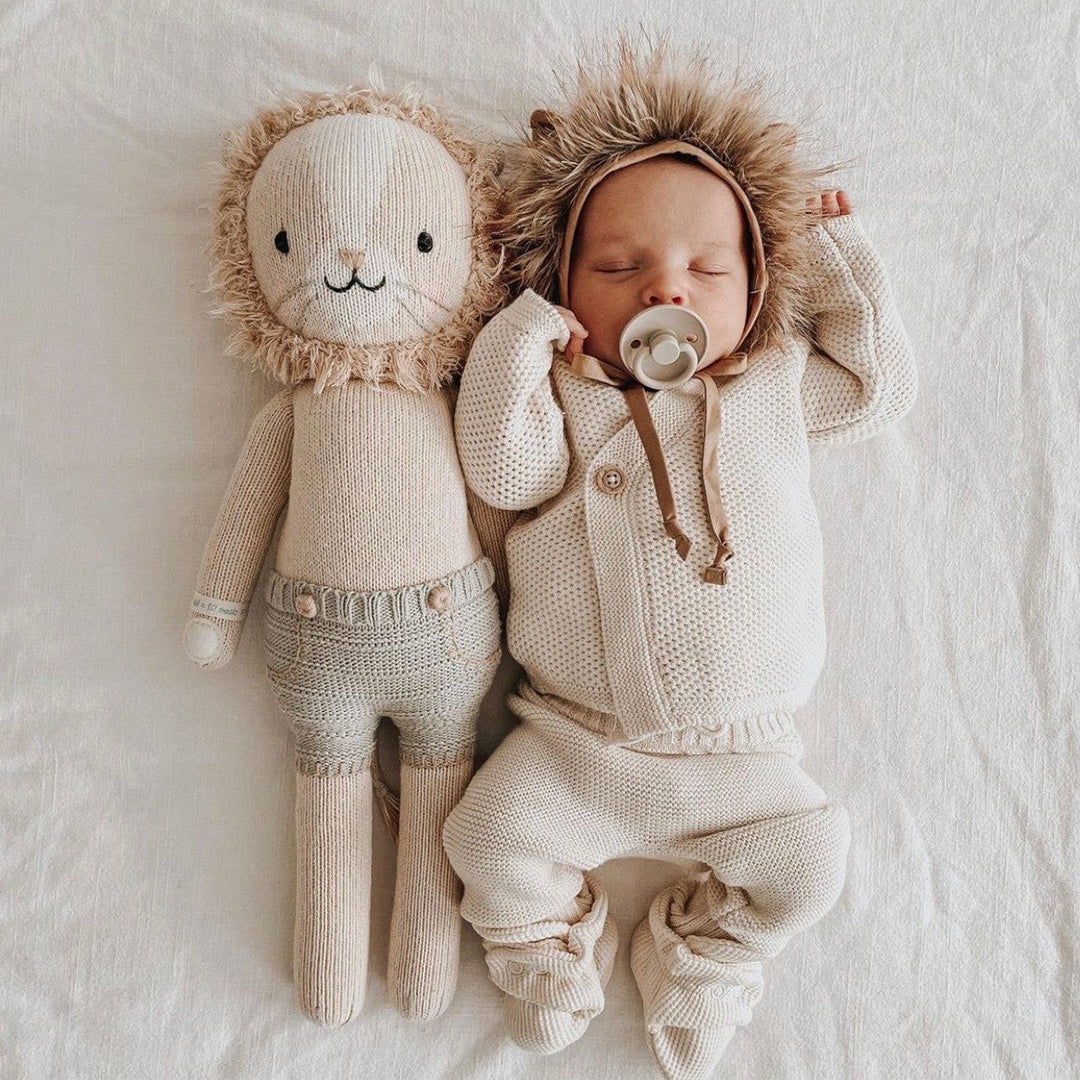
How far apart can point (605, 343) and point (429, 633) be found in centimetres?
32

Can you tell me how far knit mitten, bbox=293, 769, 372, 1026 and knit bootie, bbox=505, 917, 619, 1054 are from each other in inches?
6.5

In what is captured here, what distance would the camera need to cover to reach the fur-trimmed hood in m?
0.95

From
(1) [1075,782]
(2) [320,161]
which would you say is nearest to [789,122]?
(2) [320,161]

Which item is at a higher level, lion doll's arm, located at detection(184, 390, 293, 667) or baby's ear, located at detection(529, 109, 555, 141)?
baby's ear, located at detection(529, 109, 555, 141)

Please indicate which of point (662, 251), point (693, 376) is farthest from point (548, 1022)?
point (662, 251)

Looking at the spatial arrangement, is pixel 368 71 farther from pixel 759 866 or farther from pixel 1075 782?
pixel 1075 782

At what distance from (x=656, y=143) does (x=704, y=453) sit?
0.30 meters

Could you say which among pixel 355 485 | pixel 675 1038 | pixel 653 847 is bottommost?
pixel 675 1038

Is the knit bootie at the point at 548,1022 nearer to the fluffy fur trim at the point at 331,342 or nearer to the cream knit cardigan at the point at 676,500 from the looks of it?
the cream knit cardigan at the point at 676,500

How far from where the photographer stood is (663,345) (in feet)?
2.95

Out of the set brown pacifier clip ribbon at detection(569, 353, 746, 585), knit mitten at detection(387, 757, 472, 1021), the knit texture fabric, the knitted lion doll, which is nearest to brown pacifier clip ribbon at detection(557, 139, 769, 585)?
brown pacifier clip ribbon at detection(569, 353, 746, 585)

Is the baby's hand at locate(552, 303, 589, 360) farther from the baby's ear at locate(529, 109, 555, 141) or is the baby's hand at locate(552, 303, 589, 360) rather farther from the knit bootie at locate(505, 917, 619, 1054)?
the knit bootie at locate(505, 917, 619, 1054)

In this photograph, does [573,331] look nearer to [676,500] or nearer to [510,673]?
[676,500]

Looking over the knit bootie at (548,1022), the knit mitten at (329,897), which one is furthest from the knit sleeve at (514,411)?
the knit bootie at (548,1022)
